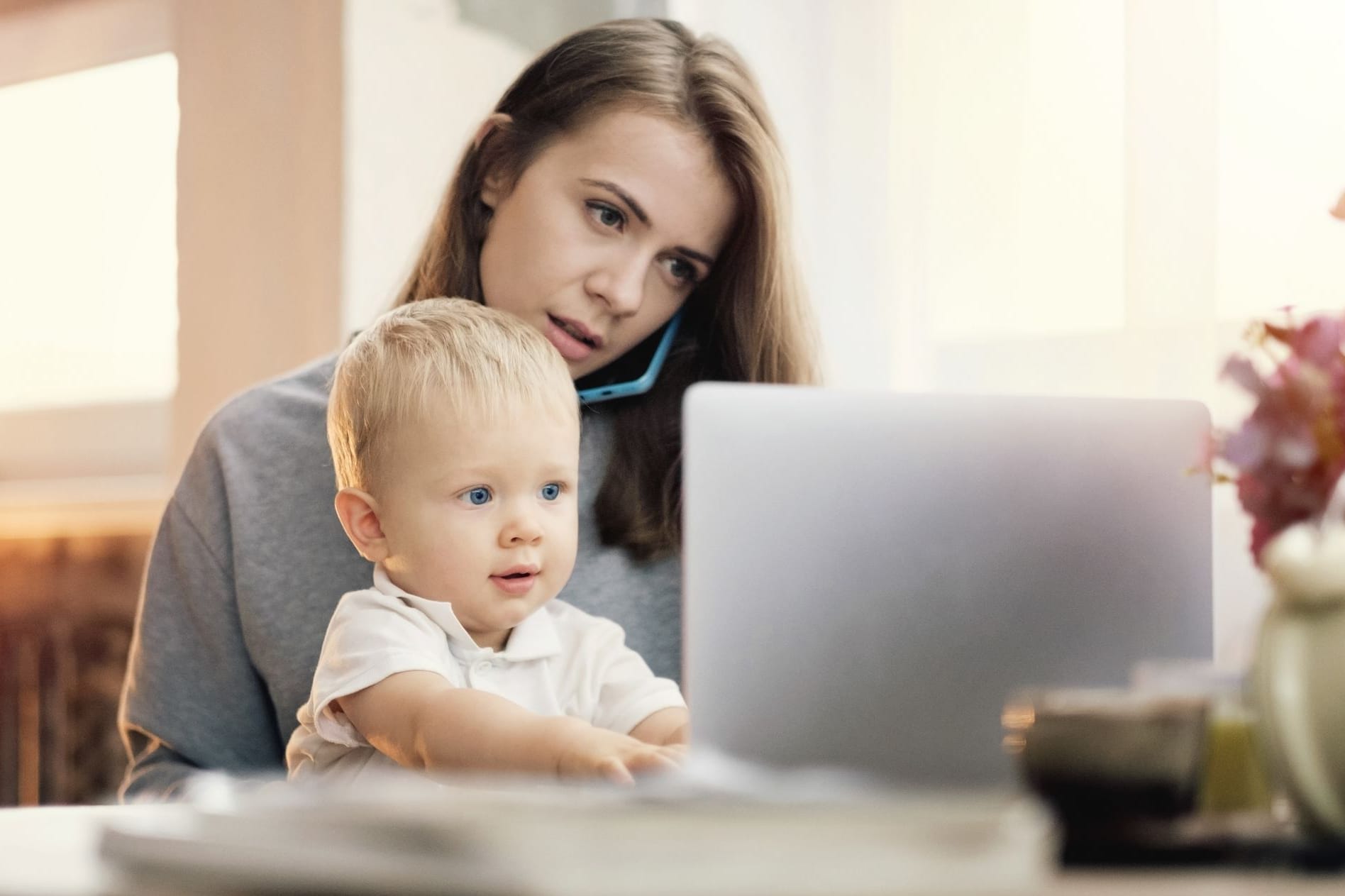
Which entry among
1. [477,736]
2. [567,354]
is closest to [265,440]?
[567,354]

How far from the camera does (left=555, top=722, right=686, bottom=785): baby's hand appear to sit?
79 cm

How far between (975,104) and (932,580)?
4.60 feet

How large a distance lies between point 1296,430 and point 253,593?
46.5 inches

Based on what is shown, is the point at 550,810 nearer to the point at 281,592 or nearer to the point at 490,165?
the point at 281,592

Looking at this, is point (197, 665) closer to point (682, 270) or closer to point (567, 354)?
point (567, 354)

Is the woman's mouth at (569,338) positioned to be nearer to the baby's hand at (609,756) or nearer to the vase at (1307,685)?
the baby's hand at (609,756)

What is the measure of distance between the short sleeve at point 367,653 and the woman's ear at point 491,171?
0.67 meters

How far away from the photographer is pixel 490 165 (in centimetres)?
174

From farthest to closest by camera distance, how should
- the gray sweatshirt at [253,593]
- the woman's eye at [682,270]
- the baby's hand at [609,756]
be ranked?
the woman's eye at [682,270], the gray sweatshirt at [253,593], the baby's hand at [609,756]

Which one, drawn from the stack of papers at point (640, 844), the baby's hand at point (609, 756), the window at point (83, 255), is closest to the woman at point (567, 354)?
the baby's hand at point (609, 756)

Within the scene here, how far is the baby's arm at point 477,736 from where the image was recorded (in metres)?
0.84

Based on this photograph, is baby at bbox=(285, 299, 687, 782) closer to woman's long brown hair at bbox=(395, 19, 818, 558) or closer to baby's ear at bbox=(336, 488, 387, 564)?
baby's ear at bbox=(336, 488, 387, 564)

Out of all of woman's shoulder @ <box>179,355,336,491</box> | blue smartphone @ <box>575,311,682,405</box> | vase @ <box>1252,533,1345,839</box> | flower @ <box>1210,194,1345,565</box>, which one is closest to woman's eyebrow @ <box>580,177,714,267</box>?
blue smartphone @ <box>575,311,682,405</box>

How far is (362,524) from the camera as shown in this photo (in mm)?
1253
